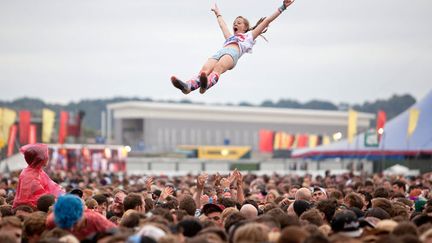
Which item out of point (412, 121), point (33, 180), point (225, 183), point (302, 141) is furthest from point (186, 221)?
point (302, 141)

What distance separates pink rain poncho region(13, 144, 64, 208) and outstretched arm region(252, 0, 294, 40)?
13.6 ft

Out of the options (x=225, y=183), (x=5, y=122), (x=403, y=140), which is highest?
(x=5, y=122)

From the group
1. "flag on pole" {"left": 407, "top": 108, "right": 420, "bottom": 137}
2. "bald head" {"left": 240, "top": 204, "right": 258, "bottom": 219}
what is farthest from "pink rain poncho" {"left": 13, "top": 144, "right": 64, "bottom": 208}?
"flag on pole" {"left": 407, "top": 108, "right": 420, "bottom": 137}

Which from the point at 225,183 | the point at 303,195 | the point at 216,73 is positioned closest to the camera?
the point at 303,195

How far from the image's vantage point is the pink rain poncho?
15633 millimetres

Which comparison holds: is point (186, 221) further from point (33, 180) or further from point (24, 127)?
point (24, 127)

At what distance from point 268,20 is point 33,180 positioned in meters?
4.72

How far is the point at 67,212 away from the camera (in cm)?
1144

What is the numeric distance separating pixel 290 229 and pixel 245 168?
64568 millimetres

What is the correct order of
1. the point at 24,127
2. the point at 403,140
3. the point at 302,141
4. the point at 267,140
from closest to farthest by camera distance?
the point at 403,140 < the point at 24,127 < the point at 267,140 < the point at 302,141

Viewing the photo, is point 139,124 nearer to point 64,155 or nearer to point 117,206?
point 64,155

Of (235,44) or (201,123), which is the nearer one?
(235,44)

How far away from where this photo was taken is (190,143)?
12794 cm

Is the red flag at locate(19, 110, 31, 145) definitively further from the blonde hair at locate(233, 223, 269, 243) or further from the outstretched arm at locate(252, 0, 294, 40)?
the blonde hair at locate(233, 223, 269, 243)
